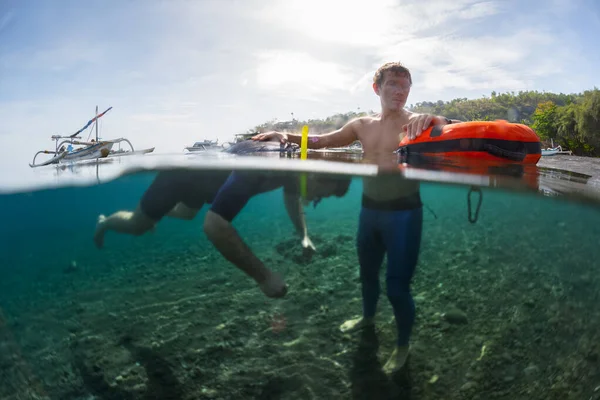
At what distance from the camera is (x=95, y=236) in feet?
13.6

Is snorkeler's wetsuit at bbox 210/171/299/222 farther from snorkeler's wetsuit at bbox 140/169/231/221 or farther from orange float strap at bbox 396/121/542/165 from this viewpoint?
orange float strap at bbox 396/121/542/165

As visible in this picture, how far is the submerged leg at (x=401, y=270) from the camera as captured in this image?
3.47 metres

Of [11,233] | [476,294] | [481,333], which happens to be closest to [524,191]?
[476,294]

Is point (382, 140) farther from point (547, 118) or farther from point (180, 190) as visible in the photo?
point (547, 118)

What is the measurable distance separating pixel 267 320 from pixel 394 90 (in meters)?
3.66

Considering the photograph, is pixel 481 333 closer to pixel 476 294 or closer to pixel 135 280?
pixel 476 294

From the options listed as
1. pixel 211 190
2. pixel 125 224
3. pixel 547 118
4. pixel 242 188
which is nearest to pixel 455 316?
pixel 242 188

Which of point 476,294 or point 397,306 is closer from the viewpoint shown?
point 397,306

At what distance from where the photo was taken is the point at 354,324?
356cm

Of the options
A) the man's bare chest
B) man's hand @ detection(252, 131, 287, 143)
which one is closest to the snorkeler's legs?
man's hand @ detection(252, 131, 287, 143)

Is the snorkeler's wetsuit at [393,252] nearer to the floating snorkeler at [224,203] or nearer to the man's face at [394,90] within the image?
the floating snorkeler at [224,203]

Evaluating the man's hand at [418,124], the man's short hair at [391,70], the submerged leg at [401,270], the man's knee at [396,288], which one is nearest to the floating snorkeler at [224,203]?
the submerged leg at [401,270]

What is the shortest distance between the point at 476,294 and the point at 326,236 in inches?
80.7

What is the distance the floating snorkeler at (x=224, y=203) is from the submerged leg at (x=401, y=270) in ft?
2.20
